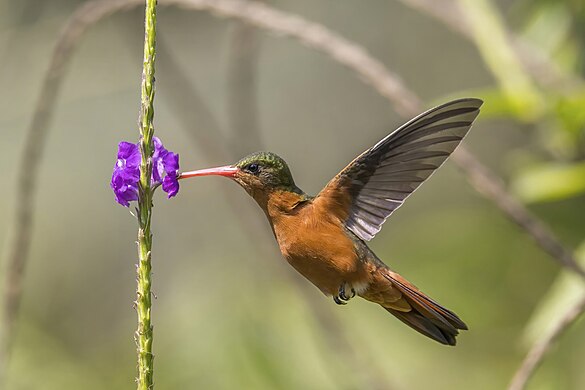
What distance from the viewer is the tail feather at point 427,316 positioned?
1978 millimetres

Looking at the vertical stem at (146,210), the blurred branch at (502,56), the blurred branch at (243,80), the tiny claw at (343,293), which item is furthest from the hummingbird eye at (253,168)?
the blurred branch at (243,80)

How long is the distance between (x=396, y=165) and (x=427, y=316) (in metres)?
0.36

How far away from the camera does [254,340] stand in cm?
398

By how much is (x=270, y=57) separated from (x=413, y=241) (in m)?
2.28

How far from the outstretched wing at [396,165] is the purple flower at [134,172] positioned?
1.62 ft

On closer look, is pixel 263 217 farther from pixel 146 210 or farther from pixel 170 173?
pixel 146 210

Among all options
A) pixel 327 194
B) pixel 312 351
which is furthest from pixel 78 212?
pixel 327 194

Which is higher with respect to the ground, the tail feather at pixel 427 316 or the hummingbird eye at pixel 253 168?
the hummingbird eye at pixel 253 168

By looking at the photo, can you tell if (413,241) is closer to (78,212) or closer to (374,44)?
(374,44)

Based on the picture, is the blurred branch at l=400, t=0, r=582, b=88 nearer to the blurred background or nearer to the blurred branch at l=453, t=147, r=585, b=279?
the blurred background

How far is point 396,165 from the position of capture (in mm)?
1990

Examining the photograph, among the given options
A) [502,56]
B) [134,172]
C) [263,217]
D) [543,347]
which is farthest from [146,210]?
[263,217]

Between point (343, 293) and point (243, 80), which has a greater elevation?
point (243, 80)

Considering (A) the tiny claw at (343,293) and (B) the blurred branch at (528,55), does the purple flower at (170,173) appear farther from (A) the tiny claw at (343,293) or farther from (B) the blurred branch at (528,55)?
(B) the blurred branch at (528,55)
